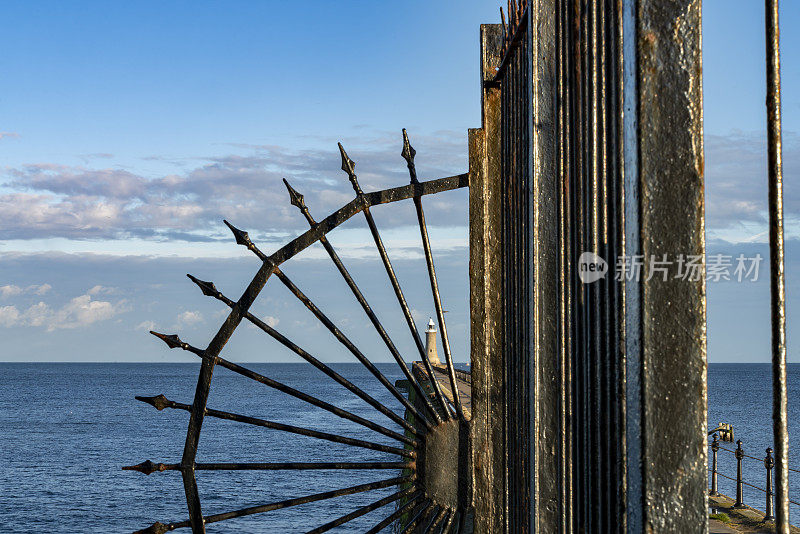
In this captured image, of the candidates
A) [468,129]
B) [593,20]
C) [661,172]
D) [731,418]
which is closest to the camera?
[661,172]

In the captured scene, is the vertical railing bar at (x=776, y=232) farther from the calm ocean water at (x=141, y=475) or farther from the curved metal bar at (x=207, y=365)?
the calm ocean water at (x=141, y=475)

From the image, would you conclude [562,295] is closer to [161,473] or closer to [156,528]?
[156,528]

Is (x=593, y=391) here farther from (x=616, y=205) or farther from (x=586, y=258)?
(x=616, y=205)

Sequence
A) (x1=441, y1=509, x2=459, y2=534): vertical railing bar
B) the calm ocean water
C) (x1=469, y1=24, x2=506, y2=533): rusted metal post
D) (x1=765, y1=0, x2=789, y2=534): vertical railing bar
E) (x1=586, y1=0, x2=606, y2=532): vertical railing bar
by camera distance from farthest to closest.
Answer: the calm ocean water < (x1=441, y1=509, x2=459, y2=534): vertical railing bar < (x1=469, y1=24, x2=506, y2=533): rusted metal post < (x1=586, y1=0, x2=606, y2=532): vertical railing bar < (x1=765, y1=0, x2=789, y2=534): vertical railing bar

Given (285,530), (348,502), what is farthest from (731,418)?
(285,530)

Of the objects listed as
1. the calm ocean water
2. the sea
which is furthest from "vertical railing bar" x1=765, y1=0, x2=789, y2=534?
the calm ocean water

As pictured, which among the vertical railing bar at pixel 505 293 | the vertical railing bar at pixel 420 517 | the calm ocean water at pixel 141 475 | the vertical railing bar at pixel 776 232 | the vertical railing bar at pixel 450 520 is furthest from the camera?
the calm ocean water at pixel 141 475

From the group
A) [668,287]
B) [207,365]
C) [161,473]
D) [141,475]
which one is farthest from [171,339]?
[161,473]

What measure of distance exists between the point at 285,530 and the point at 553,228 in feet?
93.0

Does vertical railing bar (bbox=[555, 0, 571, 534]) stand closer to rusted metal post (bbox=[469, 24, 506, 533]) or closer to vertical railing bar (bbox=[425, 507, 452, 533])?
rusted metal post (bbox=[469, 24, 506, 533])


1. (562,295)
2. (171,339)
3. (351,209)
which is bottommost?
(171,339)

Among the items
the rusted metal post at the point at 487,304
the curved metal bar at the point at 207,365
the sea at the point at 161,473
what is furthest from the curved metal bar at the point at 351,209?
the sea at the point at 161,473

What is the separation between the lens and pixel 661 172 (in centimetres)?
190

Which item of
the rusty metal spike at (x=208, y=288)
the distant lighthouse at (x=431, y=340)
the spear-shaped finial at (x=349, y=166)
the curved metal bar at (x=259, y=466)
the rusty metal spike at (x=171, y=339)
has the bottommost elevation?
the distant lighthouse at (x=431, y=340)
